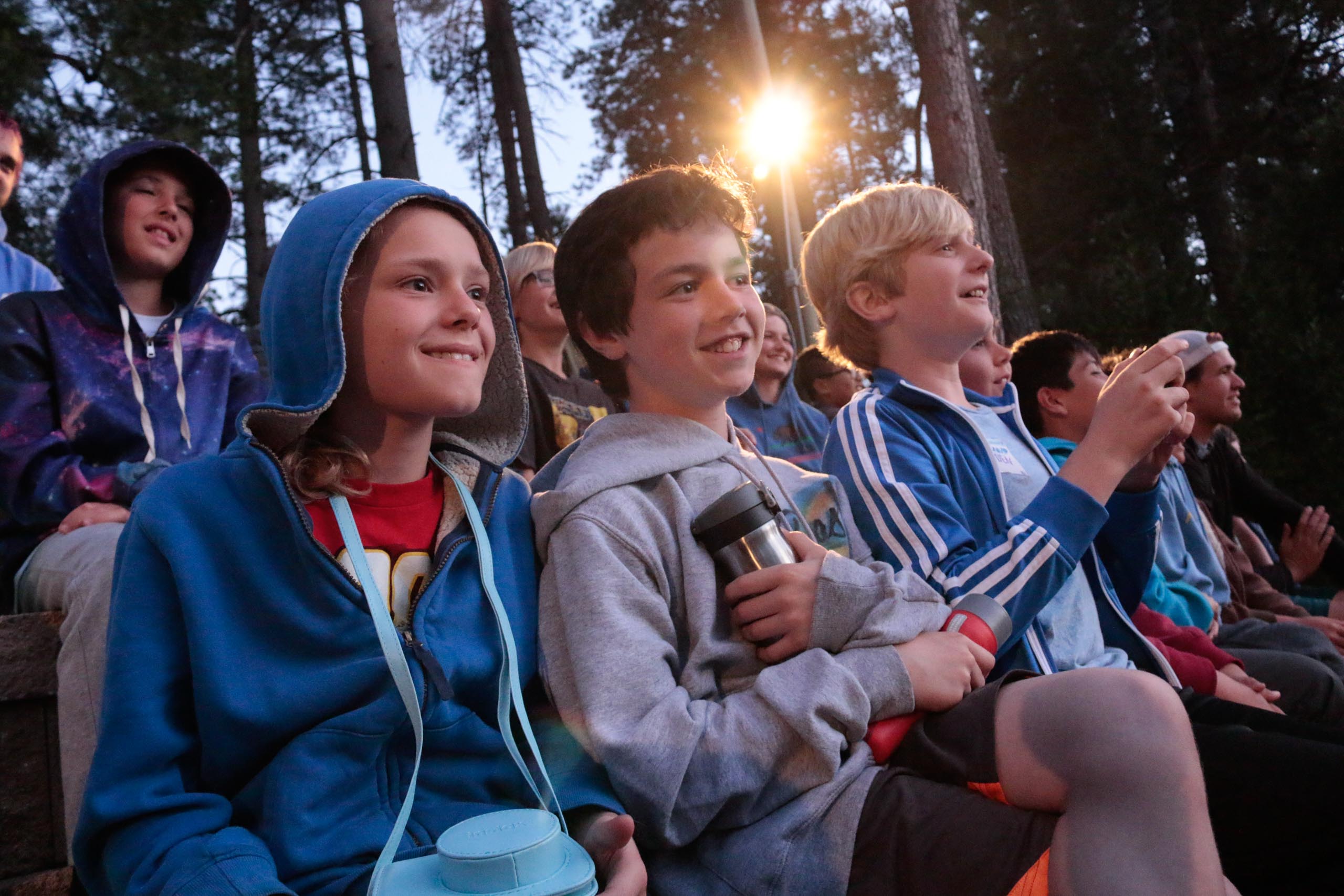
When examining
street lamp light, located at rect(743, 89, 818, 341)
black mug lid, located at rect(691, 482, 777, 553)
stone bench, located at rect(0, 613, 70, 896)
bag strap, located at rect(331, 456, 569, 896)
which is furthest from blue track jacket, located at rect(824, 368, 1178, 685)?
street lamp light, located at rect(743, 89, 818, 341)

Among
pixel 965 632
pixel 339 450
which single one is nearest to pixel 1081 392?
pixel 965 632

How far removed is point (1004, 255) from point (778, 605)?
25.6 feet

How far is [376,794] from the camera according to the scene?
1586mm

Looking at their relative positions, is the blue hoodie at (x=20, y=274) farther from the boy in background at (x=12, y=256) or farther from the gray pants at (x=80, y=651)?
the gray pants at (x=80, y=651)

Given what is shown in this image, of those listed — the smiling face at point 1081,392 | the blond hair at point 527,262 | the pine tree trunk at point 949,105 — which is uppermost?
the pine tree trunk at point 949,105

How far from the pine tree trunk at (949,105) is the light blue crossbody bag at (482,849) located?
6.24 meters

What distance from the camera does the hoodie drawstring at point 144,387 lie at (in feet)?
9.18

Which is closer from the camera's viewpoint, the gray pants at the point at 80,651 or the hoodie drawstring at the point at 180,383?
the gray pants at the point at 80,651

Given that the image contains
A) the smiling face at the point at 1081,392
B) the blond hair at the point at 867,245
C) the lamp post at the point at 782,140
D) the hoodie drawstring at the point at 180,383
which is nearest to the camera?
the blond hair at the point at 867,245

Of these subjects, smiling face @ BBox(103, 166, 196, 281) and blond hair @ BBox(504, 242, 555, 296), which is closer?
smiling face @ BBox(103, 166, 196, 281)

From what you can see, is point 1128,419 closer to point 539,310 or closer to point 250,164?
point 539,310

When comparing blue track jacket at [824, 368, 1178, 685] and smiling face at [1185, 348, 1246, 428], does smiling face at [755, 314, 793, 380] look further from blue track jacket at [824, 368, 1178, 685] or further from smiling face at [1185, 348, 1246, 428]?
blue track jacket at [824, 368, 1178, 685]

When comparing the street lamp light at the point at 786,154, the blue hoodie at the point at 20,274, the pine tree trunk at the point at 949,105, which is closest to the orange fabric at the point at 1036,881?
→ the blue hoodie at the point at 20,274

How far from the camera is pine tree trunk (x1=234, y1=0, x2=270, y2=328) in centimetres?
945
